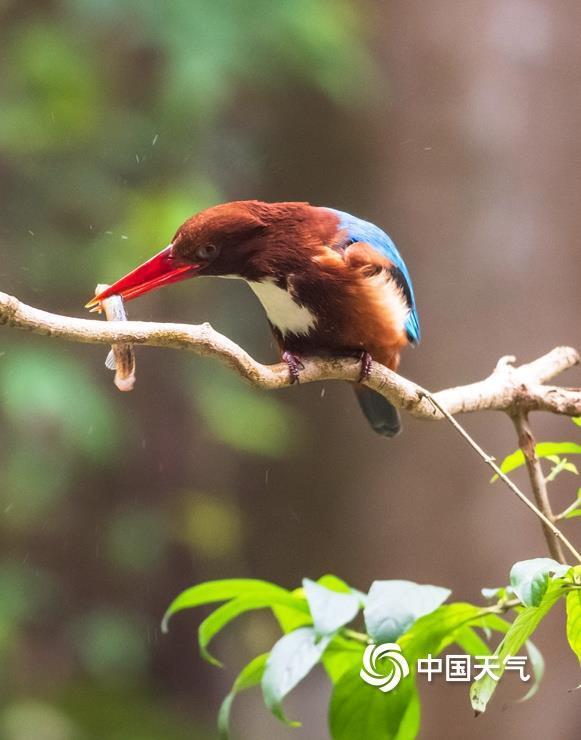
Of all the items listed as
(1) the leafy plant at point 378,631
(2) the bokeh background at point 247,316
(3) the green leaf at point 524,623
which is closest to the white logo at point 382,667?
(1) the leafy plant at point 378,631

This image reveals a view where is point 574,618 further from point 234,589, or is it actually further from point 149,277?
point 149,277

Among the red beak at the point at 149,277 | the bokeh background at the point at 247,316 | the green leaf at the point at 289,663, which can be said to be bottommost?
the bokeh background at the point at 247,316

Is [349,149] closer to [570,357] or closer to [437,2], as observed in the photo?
[437,2]

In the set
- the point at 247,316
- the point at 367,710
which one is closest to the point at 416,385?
the point at 367,710

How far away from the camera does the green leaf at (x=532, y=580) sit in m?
0.59

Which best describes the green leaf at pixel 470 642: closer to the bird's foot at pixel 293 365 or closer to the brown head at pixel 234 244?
the bird's foot at pixel 293 365

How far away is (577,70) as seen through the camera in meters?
1.91

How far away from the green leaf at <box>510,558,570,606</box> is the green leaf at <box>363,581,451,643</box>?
0.07 metres

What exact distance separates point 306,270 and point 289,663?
419mm

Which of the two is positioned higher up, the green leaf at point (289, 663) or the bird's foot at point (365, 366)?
the bird's foot at point (365, 366)

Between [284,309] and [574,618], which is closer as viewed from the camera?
[574,618]

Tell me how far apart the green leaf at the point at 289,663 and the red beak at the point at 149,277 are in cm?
30

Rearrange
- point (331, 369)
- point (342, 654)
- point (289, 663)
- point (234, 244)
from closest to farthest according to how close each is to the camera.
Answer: point (289, 663) → point (342, 654) → point (234, 244) → point (331, 369)

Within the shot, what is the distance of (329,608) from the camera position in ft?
2.33
